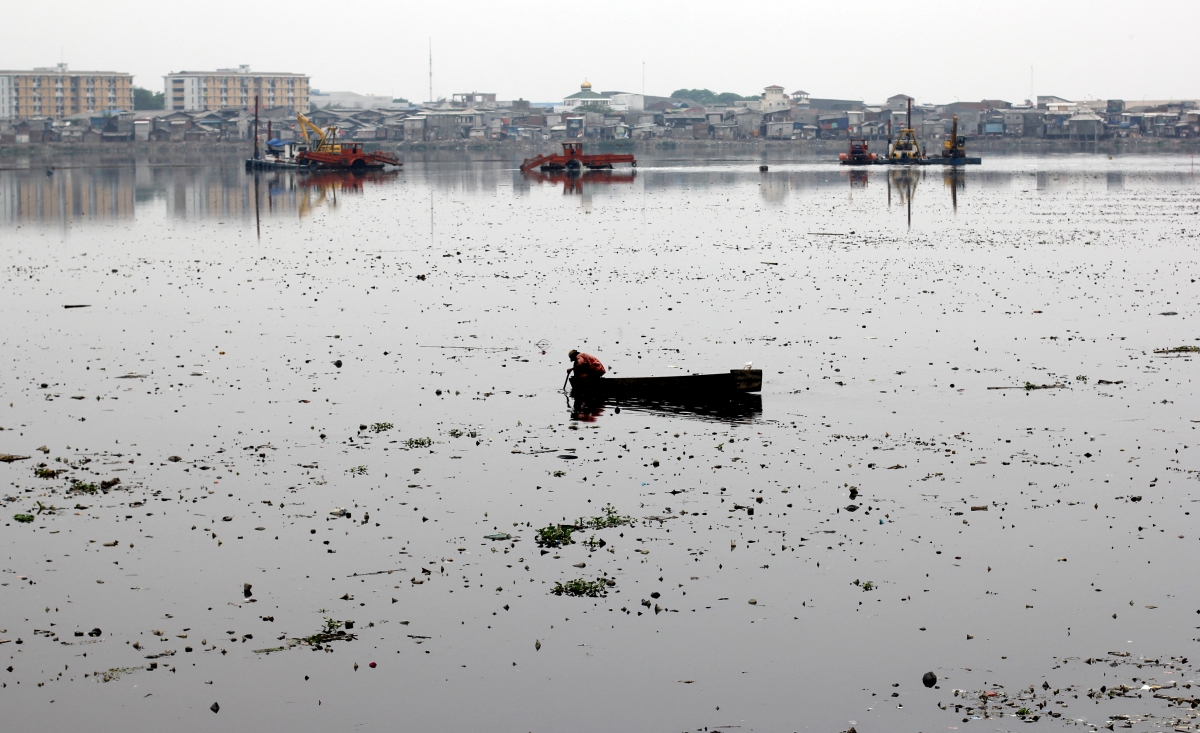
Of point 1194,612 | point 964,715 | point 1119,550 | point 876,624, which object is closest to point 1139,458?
point 1119,550

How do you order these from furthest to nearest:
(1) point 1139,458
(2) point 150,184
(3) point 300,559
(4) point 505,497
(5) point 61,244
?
1. (2) point 150,184
2. (5) point 61,244
3. (1) point 1139,458
4. (4) point 505,497
5. (3) point 300,559

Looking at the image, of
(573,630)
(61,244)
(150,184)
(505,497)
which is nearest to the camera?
(573,630)

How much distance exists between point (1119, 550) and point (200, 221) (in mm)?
53725

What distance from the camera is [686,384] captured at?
2066cm

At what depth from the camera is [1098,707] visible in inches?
404

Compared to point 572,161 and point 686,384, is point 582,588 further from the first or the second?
point 572,161

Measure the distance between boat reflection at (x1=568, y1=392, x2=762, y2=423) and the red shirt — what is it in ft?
1.33

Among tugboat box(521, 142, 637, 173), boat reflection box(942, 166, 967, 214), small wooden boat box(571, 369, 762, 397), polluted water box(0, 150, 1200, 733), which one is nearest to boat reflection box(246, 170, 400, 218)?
tugboat box(521, 142, 637, 173)

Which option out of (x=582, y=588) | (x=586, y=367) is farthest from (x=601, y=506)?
(x=586, y=367)

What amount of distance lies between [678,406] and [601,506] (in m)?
5.38

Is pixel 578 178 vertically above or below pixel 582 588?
above

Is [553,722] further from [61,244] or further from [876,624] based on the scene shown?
[61,244]

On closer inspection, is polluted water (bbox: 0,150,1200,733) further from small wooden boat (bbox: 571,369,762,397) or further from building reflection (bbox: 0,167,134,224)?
building reflection (bbox: 0,167,134,224)

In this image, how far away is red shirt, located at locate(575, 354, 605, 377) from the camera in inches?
822
